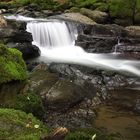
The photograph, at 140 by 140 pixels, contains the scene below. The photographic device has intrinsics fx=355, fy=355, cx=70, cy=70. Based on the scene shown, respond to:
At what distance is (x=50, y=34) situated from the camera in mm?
25406

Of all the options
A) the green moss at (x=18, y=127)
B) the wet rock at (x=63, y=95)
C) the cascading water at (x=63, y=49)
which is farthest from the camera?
the cascading water at (x=63, y=49)

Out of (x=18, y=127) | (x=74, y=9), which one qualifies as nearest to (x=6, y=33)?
(x=74, y=9)

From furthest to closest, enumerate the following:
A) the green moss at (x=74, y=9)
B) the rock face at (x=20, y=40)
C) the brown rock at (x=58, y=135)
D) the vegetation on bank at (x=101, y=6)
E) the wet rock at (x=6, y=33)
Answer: the green moss at (x=74, y=9) → the vegetation on bank at (x=101, y=6) → the wet rock at (x=6, y=33) → the rock face at (x=20, y=40) → the brown rock at (x=58, y=135)

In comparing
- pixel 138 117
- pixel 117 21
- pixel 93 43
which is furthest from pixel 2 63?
pixel 117 21

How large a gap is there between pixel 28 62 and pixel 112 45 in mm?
7527

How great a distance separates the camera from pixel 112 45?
82.2 feet

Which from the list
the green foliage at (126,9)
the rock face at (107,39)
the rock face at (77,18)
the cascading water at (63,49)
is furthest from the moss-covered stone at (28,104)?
the green foliage at (126,9)

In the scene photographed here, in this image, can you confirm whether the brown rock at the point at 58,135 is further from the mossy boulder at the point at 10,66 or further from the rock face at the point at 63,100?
the rock face at the point at 63,100

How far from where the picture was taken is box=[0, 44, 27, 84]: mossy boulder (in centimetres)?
1026

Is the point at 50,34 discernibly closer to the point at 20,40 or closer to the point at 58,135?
the point at 20,40

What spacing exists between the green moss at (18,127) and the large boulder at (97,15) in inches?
936

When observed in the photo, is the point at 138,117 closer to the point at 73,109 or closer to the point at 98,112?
the point at 98,112

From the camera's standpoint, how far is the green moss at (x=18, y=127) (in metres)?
6.72

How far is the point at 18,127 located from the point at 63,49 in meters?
18.1
